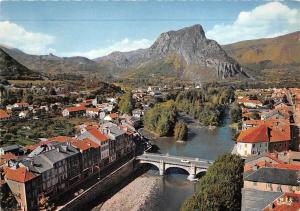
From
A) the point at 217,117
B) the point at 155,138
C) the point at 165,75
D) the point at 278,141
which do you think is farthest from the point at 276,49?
the point at 278,141

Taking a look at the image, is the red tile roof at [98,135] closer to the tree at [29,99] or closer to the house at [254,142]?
the house at [254,142]

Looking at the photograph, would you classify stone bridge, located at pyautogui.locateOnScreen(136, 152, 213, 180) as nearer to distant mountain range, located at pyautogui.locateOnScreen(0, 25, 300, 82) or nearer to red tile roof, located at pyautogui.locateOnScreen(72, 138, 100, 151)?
red tile roof, located at pyautogui.locateOnScreen(72, 138, 100, 151)

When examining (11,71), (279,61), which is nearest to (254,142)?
(11,71)

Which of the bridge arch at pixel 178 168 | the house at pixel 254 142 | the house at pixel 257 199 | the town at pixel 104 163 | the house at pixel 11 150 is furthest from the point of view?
the bridge arch at pixel 178 168

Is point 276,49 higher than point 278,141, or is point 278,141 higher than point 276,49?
point 276,49

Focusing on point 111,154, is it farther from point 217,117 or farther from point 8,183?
point 217,117

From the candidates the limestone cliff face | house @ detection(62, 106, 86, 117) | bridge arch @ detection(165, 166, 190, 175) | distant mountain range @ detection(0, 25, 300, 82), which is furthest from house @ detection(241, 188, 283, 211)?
the limestone cliff face

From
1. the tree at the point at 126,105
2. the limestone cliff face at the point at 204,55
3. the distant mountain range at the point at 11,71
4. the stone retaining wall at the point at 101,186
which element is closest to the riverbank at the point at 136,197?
the stone retaining wall at the point at 101,186

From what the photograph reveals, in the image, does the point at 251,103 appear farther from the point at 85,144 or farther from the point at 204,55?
the point at 204,55
